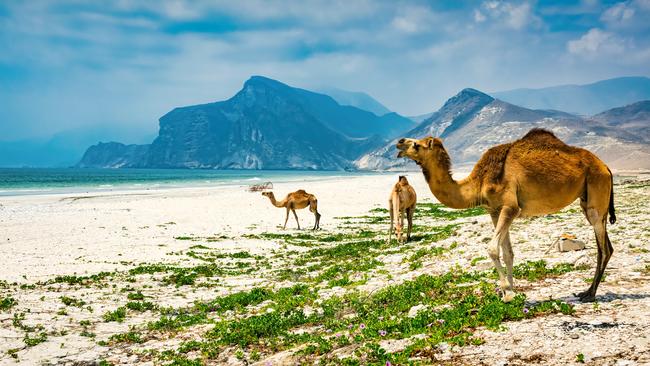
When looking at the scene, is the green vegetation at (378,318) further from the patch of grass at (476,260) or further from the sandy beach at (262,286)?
the patch of grass at (476,260)

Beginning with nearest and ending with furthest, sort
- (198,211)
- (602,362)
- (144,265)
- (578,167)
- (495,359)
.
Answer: (602,362) < (495,359) < (578,167) < (144,265) < (198,211)

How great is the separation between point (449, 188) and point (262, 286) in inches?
303

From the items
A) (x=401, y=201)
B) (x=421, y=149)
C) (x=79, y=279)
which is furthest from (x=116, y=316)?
(x=401, y=201)

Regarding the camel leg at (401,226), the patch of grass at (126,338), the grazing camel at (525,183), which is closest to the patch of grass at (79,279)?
the patch of grass at (126,338)

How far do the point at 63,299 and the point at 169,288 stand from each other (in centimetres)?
294

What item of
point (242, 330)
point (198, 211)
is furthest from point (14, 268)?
point (198, 211)

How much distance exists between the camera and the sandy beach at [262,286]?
20.2 feet

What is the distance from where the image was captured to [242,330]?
908 centimetres

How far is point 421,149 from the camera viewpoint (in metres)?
7.75

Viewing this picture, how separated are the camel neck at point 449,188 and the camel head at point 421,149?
148 mm

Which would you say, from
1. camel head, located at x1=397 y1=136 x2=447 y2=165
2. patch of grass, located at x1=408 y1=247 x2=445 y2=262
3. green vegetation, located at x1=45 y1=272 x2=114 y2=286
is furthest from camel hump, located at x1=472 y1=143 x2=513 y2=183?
green vegetation, located at x1=45 y1=272 x2=114 y2=286

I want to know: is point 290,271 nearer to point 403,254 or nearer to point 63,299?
point 403,254

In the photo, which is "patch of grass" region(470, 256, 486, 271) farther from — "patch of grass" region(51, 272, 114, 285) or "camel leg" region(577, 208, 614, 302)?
"patch of grass" region(51, 272, 114, 285)

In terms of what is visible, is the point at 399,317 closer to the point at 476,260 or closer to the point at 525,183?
the point at 525,183
